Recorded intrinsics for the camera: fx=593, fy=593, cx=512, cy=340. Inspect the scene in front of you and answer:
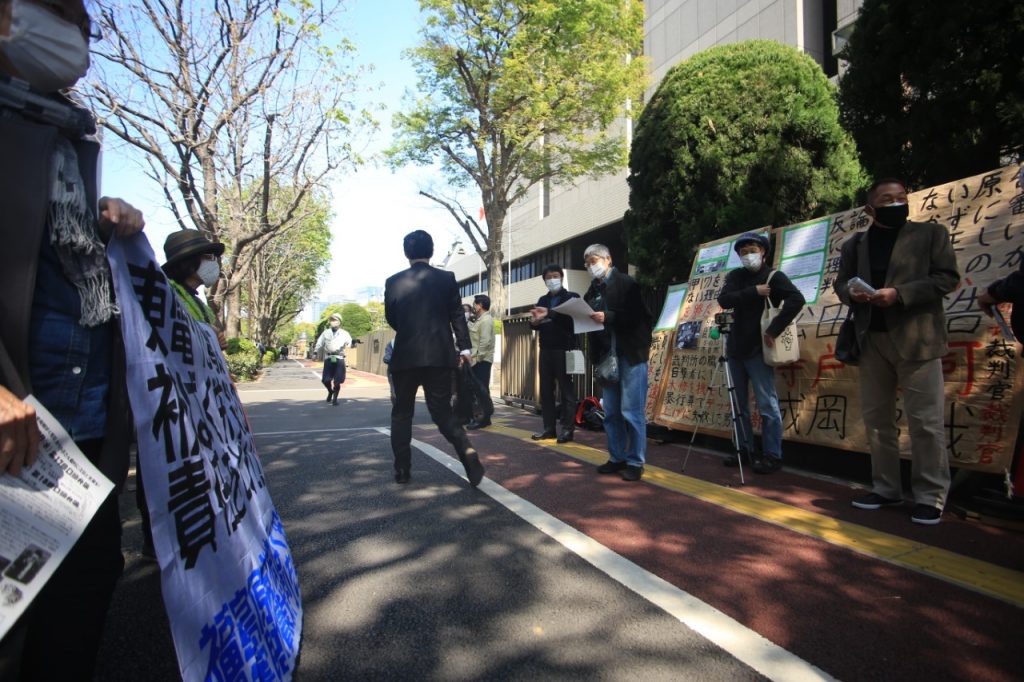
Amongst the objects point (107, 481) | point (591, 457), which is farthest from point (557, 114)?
point (107, 481)

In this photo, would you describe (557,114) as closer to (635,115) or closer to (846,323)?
(635,115)

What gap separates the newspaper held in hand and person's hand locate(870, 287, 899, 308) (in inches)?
0.9

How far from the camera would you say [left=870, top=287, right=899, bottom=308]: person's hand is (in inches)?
133

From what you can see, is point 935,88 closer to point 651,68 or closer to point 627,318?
point 627,318

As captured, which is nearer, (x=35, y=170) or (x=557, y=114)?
(x=35, y=170)

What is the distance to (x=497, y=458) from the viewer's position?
552 centimetres

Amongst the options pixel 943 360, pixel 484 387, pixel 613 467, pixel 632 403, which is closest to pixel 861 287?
pixel 943 360

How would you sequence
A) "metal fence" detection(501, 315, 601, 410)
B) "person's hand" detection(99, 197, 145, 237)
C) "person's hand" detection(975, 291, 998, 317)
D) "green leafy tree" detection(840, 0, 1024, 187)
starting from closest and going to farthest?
"person's hand" detection(99, 197, 145, 237)
"person's hand" detection(975, 291, 998, 317)
"green leafy tree" detection(840, 0, 1024, 187)
"metal fence" detection(501, 315, 601, 410)

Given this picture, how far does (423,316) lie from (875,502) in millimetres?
3168

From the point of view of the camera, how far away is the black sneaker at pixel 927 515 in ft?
10.9

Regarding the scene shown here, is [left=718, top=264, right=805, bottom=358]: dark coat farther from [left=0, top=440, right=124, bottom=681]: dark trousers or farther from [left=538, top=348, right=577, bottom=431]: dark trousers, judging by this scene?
[left=0, top=440, right=124, bottom=681]: dark trousers

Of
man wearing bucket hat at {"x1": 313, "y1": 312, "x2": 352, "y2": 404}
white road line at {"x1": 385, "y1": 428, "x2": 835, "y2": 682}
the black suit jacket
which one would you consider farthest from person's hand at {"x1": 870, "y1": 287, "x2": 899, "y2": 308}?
man wearing bucket hat at {"x1": 313, "y1": 312, "x2": 352, "y2": 404}

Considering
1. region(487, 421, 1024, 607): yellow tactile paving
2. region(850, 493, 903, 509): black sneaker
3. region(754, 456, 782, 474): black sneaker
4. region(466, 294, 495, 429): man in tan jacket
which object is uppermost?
region(466, 294, 495, 429): man in tan jacket

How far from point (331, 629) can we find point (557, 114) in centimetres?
1555
